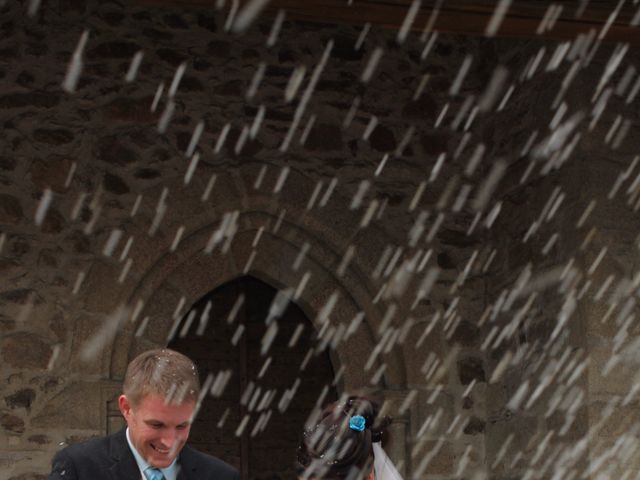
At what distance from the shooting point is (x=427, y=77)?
6.59 m

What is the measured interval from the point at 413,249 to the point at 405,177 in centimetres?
40

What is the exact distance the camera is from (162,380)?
8.00ft

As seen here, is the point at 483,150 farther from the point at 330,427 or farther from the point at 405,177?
the point at 330,427

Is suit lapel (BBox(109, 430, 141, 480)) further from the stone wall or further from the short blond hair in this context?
the stone wall

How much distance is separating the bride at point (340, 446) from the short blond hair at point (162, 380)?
29 centimetres

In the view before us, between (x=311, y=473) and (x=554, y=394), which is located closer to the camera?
(x=311, y=473)

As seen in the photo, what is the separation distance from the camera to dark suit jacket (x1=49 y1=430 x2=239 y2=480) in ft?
8.43

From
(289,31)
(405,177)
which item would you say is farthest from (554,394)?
(289,31)

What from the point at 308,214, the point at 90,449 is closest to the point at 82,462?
the point at 90,449

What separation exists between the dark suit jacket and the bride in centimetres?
26

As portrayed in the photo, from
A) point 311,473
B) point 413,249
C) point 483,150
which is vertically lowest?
point 311,473

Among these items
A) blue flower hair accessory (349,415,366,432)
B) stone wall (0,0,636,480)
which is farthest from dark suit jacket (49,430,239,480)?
stone wall (0,0,636,480)

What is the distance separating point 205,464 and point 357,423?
14.4 inches

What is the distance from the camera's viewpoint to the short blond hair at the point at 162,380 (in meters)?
Result: 2.42
